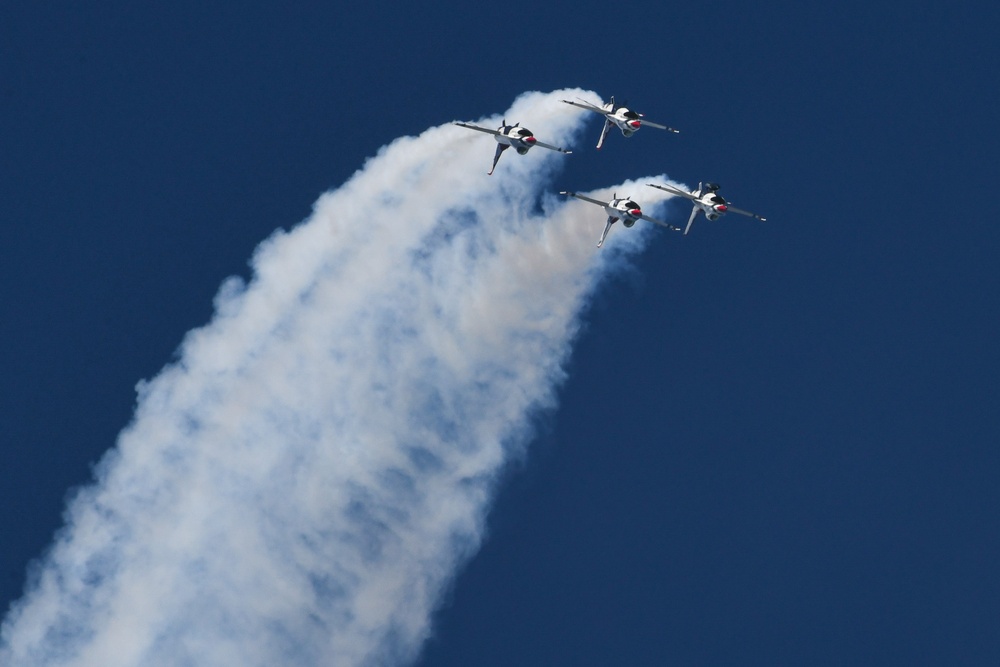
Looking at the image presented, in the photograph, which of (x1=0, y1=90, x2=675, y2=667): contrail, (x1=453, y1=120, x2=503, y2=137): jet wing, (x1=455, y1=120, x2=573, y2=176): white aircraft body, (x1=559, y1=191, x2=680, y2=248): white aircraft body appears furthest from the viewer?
(x1=559, y1=191, x2=680, y2=248): white aircraft body

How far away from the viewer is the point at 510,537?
100938 mm

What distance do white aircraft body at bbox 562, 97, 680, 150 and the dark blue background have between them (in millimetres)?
4863

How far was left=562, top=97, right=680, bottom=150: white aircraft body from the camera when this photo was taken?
95625mm

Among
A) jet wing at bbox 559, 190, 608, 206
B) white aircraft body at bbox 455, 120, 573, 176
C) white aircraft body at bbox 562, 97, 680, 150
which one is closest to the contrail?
white aircraft body at bbox 562, 97, 680, 150

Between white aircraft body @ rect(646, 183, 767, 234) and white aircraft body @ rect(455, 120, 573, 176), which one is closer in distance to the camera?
white aircraft body @ rect(455, 120, 573, 176)

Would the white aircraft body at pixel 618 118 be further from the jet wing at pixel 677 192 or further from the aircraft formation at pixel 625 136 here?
the jet wing at pixel 677 192

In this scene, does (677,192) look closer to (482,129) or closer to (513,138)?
(513,138)

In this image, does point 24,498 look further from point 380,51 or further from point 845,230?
point 845,230

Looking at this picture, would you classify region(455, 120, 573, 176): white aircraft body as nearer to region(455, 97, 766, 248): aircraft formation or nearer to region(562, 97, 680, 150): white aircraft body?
region(455, 97, 766, 248): aircraft formation

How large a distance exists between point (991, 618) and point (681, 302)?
36.4 m

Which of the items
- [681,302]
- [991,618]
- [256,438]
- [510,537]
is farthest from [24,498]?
[991,618]

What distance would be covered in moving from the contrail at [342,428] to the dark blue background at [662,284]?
3.32 meters

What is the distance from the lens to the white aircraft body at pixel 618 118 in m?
95.6

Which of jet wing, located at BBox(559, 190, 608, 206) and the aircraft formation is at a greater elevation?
the aircraft formation
